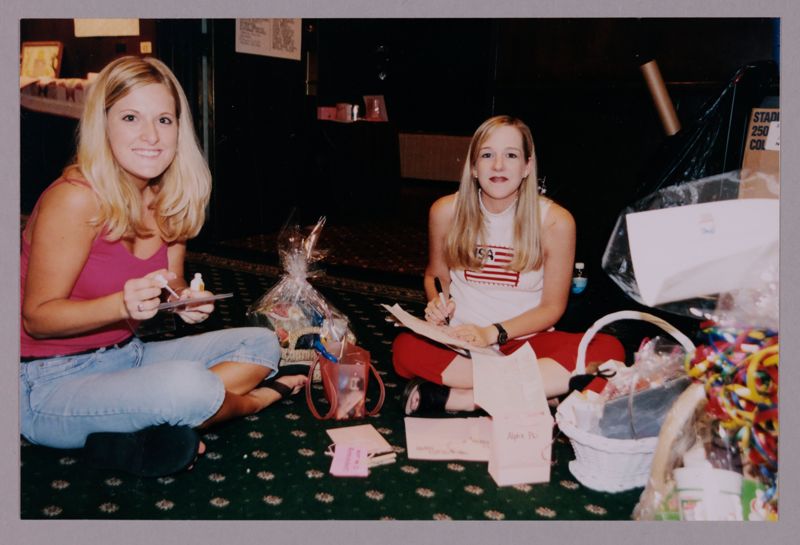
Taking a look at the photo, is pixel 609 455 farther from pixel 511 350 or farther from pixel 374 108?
pixel 374 108

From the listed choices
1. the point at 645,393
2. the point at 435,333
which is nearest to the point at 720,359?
the point at 645,393

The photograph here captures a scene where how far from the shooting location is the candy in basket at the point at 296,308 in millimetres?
2354

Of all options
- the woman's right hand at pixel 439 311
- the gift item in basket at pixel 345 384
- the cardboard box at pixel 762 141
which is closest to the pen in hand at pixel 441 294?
the woman's right hand at pixel 439 311

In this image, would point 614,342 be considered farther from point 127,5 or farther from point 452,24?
point 452,24

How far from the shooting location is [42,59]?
514cm

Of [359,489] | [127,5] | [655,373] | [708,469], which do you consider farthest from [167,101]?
[708,469]

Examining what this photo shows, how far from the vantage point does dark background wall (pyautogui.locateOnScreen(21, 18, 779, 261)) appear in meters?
3.79

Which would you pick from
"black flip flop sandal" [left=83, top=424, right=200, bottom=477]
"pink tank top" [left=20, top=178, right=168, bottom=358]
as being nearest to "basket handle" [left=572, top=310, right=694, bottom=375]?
"black flip flop sandal" [left=83, top=424, right=200, bottom=477]

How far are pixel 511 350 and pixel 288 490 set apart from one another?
0.87 m

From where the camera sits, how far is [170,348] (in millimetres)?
1902

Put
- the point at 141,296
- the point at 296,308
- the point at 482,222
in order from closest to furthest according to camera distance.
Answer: the point at 141,296, the point at 482,222, the point at 296,308

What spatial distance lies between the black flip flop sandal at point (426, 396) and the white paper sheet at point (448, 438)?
0.04 meters

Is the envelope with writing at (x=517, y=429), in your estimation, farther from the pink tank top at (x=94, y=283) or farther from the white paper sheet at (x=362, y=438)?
the pink tank top at (x=94, y=283)

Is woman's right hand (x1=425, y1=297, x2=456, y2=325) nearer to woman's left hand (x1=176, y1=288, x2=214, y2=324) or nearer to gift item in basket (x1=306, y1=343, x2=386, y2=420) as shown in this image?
gift item in basket (x1=306, y1=343, x2=386, y2=420)
